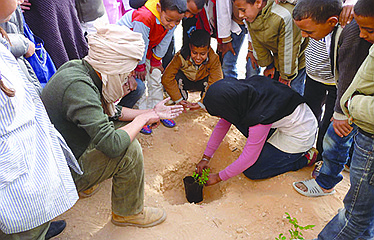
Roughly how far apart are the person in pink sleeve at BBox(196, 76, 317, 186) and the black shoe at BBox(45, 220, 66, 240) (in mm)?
1307

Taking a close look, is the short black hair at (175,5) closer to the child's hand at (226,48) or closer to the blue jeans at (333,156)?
the child's hand at (226,48)

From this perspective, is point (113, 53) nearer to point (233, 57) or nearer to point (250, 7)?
point (250, 7)

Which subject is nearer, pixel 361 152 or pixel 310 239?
pixel 361 152

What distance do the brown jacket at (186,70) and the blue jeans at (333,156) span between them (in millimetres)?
1741

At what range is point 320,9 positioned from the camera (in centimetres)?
227

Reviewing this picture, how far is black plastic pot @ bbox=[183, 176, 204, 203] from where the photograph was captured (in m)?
3.06

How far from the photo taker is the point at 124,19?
3174mm

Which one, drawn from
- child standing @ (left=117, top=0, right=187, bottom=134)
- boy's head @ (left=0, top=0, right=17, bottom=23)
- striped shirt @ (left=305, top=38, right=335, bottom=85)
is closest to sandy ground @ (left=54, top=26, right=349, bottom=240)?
child standing @ (left=117, top=0, right=187, bottom=134)

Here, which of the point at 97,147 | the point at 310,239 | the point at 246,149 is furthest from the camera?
the point at 246,149

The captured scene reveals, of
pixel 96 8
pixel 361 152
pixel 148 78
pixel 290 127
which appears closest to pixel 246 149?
pixel 290 127

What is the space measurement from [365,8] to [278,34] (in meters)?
1.29

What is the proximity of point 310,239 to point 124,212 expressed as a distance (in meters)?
1.38

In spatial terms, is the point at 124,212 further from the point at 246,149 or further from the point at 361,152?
the point at 361,152

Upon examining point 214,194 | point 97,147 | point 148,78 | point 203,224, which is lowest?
point 214,194
